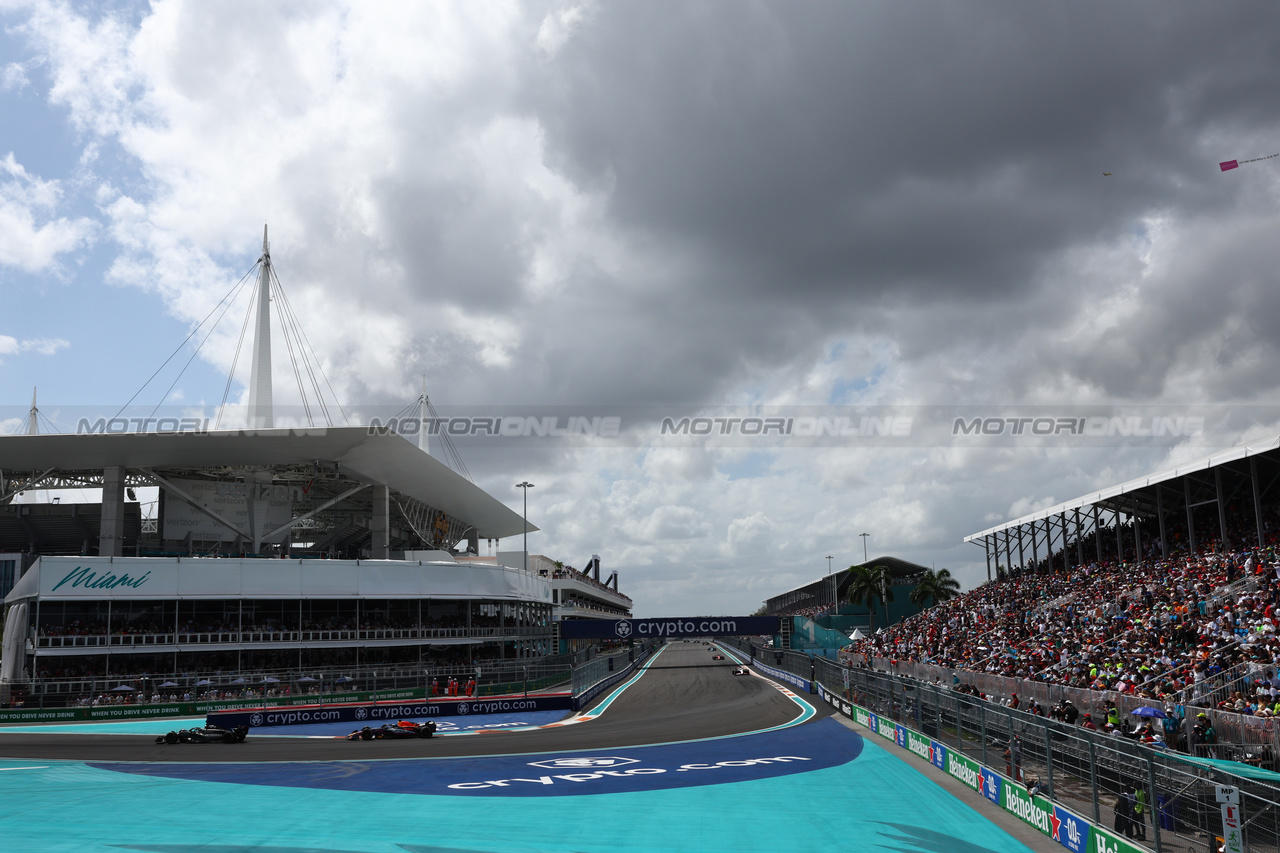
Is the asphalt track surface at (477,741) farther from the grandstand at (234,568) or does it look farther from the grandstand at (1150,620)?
the grandstand at (234,568)

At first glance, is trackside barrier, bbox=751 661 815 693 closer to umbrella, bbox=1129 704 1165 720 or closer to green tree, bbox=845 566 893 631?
green tree, bbox=845 566 893 631

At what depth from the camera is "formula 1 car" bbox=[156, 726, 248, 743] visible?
2697 cm

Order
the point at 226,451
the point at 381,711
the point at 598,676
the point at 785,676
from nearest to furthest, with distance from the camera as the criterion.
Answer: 1. the point at 381,711
2. the point at 598,676
3. the point at 785,676
4. the point at 226,451

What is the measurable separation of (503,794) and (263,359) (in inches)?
2089

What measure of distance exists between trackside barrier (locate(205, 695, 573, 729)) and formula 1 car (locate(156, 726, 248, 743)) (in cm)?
51

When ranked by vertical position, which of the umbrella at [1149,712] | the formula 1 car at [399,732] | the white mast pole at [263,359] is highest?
the white mast pole at [263,359]

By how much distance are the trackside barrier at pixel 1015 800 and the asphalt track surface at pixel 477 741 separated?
7.05 m

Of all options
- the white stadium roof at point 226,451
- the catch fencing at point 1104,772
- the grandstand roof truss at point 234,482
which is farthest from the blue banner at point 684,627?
the catch fencing at point 1104,772

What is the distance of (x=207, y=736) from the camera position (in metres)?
27.1

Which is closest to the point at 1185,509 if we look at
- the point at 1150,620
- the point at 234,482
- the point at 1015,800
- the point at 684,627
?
the point at 1150,620

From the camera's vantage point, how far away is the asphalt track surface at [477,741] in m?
24.4

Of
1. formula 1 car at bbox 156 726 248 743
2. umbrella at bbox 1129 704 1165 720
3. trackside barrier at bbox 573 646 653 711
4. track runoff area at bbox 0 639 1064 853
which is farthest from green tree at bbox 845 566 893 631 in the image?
umbrella at bbox 1129 704 1165 720

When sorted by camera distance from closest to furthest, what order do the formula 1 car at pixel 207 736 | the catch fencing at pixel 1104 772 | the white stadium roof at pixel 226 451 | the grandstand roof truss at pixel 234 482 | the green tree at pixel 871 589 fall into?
the catch fencing at pixel 1104 772, the formula 1 car at pixel 207 736, the white stadium roof at pixel 226 451, the grandstand roof truss at pixel 234 482, the green tree at pixel 871 589

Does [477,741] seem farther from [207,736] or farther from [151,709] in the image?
[151,709]
